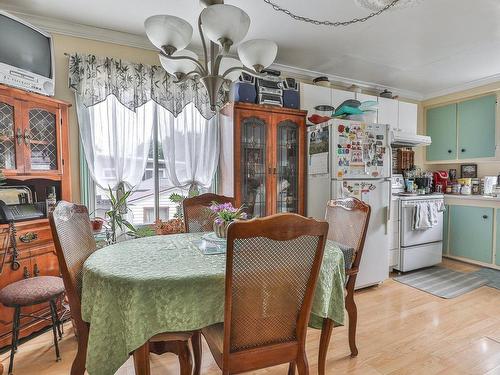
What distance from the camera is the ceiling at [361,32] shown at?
2186 millimetres

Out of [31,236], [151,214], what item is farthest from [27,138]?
[151,214]

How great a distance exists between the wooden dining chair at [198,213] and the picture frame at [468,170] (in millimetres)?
3941

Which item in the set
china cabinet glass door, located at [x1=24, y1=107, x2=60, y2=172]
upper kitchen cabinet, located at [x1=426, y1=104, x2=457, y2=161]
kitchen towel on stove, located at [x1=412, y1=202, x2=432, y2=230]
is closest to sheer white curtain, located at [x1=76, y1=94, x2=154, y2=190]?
china cabinet glass door, located at [x1=24, y1=107, x2=60, y2=172]

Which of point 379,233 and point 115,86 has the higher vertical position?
point 115,86

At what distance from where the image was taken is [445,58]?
3211 millimetres

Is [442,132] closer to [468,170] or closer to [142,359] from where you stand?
[468,170]

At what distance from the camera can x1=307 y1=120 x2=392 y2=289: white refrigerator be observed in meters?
2.87

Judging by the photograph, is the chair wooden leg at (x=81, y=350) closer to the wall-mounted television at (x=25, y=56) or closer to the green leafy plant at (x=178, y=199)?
the green leafy plant at (x=178, y=199)

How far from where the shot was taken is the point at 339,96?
346 cm

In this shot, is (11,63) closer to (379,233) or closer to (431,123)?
(379,233)

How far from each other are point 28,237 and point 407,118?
14.5ft

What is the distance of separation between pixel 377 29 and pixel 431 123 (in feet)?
8.81

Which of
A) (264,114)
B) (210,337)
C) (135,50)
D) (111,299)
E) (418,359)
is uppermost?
(135,50)

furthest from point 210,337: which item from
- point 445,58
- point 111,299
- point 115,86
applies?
point 445,58
